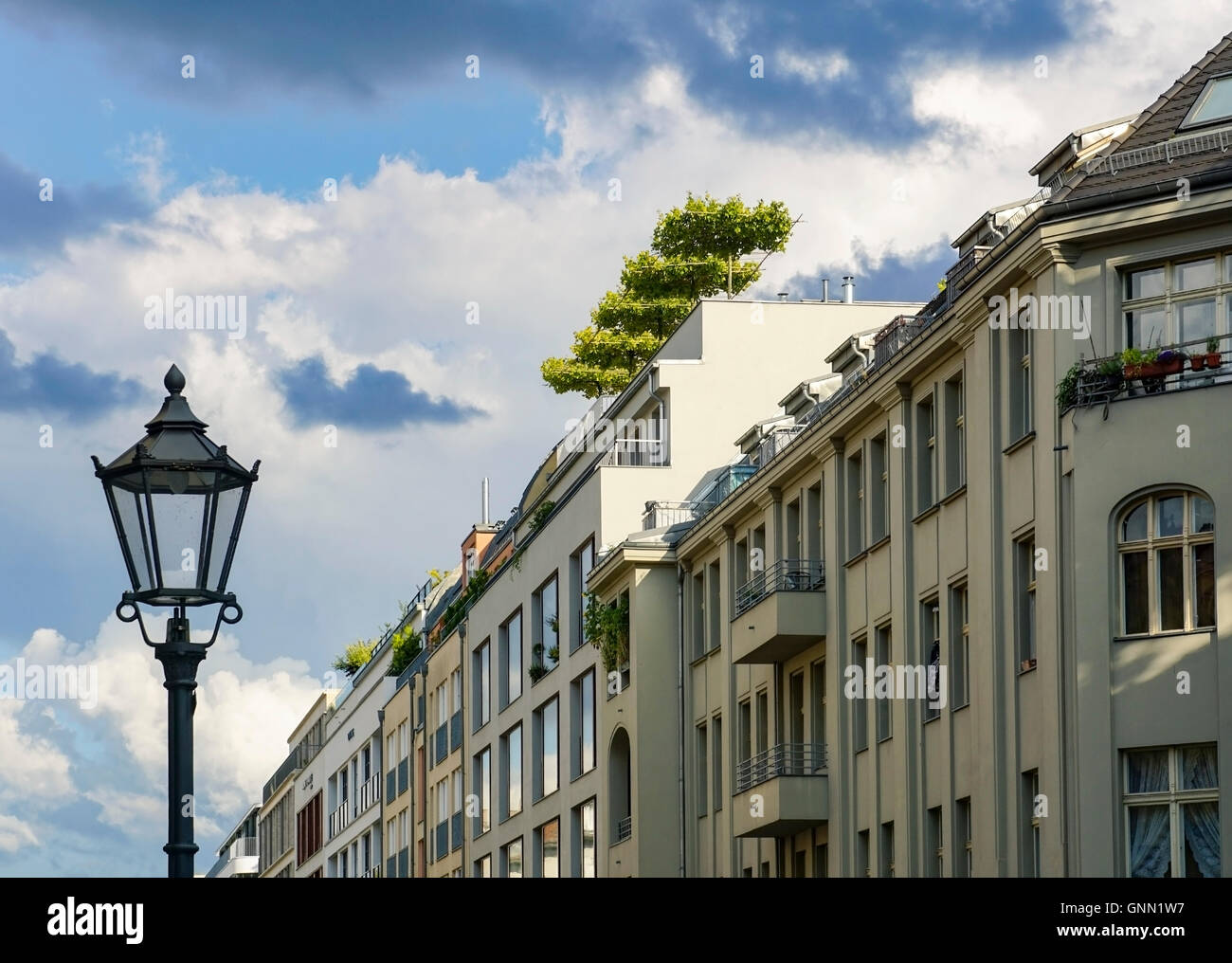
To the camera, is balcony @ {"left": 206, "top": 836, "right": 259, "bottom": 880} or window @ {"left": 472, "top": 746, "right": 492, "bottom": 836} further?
balcony @ {"left": 206, "top": 836, "right": 259, "bottom": 880}

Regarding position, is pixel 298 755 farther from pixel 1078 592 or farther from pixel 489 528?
pixel 1078 592

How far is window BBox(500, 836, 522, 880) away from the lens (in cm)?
6119

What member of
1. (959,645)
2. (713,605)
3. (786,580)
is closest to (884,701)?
(959,645)

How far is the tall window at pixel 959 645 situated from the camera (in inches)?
1325

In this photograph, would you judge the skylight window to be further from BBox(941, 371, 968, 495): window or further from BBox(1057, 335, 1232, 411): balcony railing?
BBox(941, 371, 968, 495): window

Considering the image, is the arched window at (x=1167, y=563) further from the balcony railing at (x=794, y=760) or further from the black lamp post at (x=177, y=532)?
the black lamp post at (x=177, y=532)

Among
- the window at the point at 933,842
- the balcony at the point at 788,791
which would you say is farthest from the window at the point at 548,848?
the window at the point at 933,842

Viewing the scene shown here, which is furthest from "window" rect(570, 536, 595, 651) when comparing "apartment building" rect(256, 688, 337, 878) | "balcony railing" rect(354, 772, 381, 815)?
"apartment building" rect(256, 688, 337, 878)

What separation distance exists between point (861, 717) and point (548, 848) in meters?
21.7

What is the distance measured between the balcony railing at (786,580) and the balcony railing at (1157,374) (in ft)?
36.5

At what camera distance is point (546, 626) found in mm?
60000

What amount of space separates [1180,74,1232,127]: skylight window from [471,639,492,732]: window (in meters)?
36.9

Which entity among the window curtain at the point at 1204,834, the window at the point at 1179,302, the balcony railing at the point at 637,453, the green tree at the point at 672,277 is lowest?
the window curtain at the point at 1204,834
